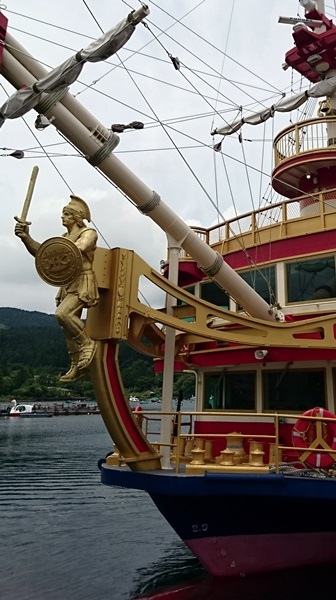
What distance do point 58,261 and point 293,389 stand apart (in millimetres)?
5558

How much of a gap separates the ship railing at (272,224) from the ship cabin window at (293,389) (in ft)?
10.2

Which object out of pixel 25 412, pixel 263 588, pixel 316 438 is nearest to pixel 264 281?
pixel 316 438

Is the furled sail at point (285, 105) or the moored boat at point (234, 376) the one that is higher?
the furled sail at point (285, 105)

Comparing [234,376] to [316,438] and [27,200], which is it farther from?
[27,200]

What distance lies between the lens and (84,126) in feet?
28.0

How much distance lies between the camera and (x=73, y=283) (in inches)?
313

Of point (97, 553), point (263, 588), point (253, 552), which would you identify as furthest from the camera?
point (97, 553)

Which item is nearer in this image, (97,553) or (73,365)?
(73,365)

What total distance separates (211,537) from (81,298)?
4868 mm

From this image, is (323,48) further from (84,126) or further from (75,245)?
(75,245)

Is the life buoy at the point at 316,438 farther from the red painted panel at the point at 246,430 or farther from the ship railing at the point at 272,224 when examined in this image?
the ship railing at the point at 272,224

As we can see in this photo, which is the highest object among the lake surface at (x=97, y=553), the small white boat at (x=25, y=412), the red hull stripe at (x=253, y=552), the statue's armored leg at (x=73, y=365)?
the small white boat at (x=25, y=412)

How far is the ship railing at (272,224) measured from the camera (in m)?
11.8

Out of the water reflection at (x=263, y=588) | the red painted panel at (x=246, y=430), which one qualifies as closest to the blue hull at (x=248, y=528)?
the water reflection at (x=263, y=588)
